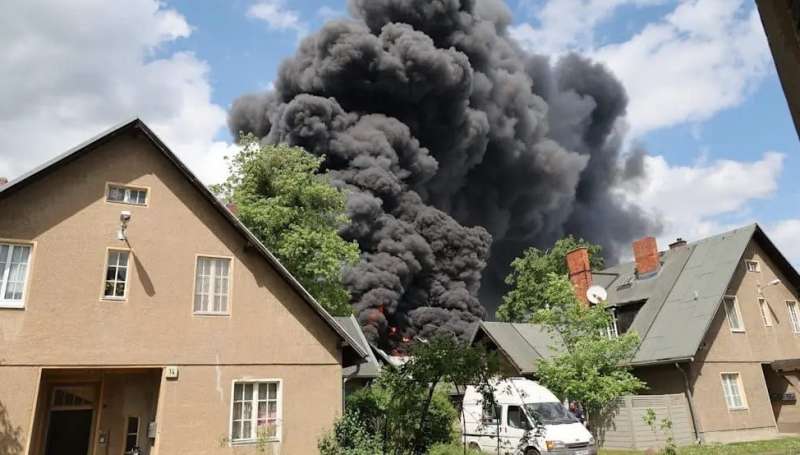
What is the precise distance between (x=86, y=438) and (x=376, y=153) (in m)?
34.7

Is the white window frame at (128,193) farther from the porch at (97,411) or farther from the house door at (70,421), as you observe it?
the house door at (70,421)

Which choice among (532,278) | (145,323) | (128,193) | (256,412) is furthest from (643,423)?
(532,278)

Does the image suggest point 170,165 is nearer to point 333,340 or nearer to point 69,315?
point 69,315

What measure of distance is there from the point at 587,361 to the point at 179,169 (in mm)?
13829

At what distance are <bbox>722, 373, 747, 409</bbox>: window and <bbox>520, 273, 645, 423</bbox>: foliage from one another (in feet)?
10.7

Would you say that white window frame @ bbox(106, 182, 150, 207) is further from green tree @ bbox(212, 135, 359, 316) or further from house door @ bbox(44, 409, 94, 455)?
green tree @ bbox(212, 135, 359, 316)

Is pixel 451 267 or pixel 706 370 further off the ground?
pixel 451 267

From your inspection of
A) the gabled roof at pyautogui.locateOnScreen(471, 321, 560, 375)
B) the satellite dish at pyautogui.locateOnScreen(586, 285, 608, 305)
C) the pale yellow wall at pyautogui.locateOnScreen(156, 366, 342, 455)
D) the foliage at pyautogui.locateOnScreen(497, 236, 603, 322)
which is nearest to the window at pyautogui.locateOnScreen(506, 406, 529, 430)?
the pale yellow wall at pyautogui.locateOnScreen(156, 366, 342, 455)

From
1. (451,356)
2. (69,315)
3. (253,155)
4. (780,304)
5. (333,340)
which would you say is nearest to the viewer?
(451,356)

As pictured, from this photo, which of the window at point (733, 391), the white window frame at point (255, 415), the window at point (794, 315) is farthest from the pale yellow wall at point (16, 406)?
the window at point (794, 315)

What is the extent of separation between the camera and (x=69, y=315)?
10.2m

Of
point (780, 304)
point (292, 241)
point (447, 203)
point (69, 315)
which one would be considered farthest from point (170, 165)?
point (447, 203)

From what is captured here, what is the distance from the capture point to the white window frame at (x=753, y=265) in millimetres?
21145

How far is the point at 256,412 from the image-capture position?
1138cm
